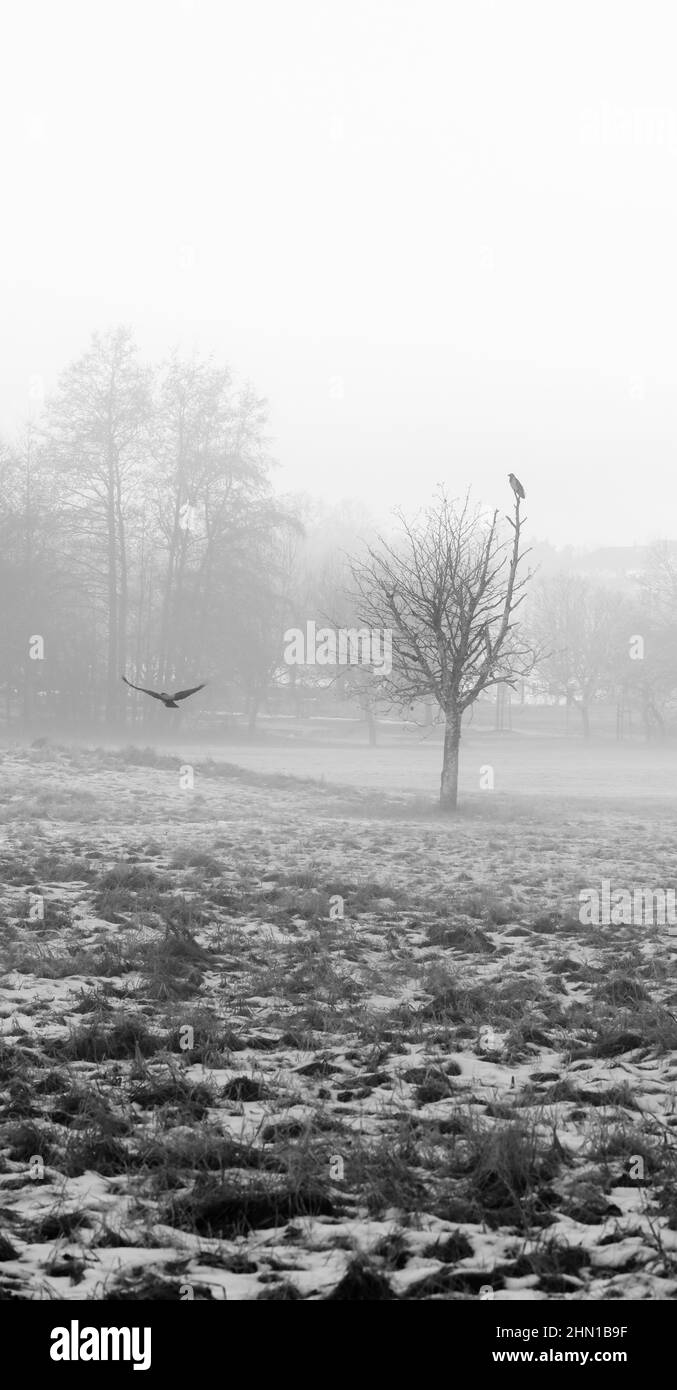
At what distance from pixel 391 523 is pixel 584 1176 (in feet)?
359

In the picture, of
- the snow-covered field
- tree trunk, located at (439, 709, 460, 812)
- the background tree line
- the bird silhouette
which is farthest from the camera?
the background tree line

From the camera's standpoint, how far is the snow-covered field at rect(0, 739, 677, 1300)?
409cm

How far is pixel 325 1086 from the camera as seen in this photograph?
591 cm

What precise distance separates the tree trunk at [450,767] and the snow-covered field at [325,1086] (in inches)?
451

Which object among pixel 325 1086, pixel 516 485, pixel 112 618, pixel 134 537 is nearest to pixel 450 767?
pixel 516 485

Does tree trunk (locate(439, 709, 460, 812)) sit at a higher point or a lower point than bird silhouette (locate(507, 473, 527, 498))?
lower

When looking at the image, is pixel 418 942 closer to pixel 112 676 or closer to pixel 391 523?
pixel 112 676

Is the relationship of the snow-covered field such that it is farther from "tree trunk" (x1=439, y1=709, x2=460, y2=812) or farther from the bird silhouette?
the bird silhouette

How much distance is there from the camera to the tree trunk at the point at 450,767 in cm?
2517

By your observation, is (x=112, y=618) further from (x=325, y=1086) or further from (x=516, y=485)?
(x=325, y=1086)

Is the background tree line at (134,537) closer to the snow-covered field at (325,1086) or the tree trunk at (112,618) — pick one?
the tree trunk at (112,618)

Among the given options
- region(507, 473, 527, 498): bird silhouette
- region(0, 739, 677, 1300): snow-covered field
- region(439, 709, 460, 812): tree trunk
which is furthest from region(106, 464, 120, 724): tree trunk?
region(0, 739, 677, 1300): snow-covered field

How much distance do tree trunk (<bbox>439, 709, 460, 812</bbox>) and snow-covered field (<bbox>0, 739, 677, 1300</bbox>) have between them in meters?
11.5

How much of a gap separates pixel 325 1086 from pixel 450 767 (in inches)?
786
